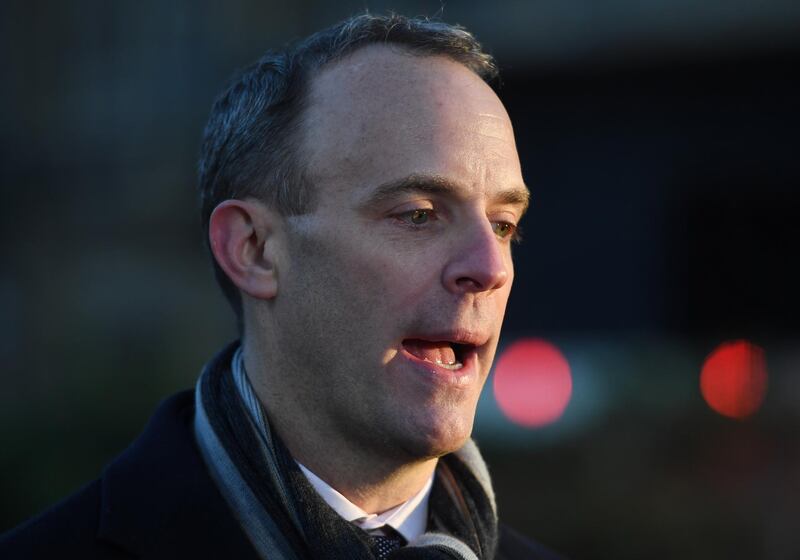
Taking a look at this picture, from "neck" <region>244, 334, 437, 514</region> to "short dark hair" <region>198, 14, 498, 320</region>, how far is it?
0.42 meters

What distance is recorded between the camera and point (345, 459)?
9.18 feet

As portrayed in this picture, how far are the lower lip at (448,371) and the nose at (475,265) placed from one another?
20cm

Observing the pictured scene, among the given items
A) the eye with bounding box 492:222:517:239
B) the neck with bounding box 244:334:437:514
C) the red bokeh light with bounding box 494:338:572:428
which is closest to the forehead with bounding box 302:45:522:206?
the eye with bounding box 492:222:517:239

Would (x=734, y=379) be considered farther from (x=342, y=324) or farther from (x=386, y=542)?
(x=342, y=324)

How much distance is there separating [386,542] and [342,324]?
0.60 m

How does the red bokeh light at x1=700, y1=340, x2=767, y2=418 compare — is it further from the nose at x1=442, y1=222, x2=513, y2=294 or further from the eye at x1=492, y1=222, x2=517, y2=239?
the nose at x1=442, y1=222, x2=513, y2=294

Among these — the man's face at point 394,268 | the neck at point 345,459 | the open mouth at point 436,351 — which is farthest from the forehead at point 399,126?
the neck at point 345,459

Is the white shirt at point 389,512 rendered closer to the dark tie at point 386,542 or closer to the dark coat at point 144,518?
the dark tie at point 386,542

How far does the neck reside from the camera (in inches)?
110

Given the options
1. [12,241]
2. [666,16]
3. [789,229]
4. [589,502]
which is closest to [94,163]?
[12,241]

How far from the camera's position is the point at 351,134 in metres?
2.79

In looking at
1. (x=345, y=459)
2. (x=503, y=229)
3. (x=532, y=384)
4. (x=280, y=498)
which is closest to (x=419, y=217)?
(x=503, y=229)

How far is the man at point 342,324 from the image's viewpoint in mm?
2688

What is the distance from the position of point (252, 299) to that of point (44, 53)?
14102 mm
